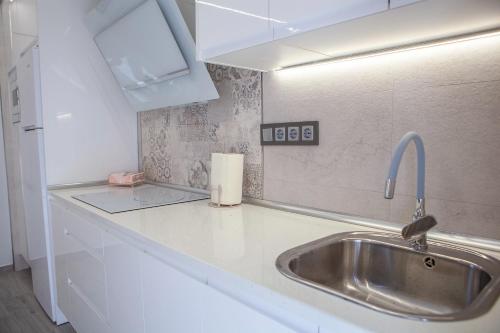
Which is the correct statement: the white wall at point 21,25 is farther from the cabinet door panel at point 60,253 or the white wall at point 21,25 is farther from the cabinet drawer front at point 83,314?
the cabinet drawer front at point 83,314

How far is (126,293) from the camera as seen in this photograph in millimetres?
1320

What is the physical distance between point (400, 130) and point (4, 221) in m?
3.56

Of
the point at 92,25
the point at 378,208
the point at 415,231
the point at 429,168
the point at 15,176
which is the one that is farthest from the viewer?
the point at 15,176

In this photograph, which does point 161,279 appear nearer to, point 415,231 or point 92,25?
point 415,231

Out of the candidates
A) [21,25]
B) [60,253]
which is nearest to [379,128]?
[60,253]

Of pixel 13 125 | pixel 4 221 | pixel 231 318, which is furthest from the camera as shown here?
Result: pixel 4 221

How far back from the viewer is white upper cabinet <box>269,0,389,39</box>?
77 centimetres

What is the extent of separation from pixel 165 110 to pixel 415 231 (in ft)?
5.83

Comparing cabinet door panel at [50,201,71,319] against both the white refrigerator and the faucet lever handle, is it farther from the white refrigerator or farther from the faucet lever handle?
the faucet lever handle

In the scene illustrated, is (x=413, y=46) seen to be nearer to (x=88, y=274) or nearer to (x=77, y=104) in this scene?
(x=88, y=274)

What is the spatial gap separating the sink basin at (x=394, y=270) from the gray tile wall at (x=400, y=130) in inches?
5.1

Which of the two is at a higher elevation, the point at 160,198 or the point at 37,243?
the point at 160,198

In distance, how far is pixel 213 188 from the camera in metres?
1.57

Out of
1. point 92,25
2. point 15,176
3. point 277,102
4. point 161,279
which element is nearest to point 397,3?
point 277,102
